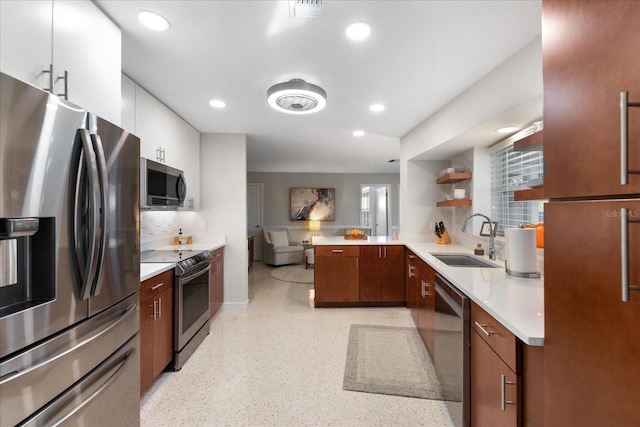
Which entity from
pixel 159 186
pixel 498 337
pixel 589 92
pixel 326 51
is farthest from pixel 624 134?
pixel 159 186

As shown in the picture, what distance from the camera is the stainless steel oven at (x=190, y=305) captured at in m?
2.23

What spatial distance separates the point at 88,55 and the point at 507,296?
237 cm

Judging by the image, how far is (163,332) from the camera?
2076 mm

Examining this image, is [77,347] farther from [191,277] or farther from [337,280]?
[337,280]

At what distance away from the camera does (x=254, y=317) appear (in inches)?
131

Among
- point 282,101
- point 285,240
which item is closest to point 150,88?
point 282,101

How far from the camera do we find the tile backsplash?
2812 mm

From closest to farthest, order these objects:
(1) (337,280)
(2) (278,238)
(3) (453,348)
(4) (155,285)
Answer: (3) (453,348) → (4) (155,285) → (1) (337,280) → (2) (278,238)

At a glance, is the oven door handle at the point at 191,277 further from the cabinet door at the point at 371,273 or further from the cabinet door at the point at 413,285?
the cabinet door at the point at 413,285

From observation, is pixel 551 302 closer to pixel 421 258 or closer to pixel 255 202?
pixel 421 258

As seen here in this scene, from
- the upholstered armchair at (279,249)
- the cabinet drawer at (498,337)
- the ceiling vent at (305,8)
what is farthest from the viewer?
the upholstered armchair at (279,249)

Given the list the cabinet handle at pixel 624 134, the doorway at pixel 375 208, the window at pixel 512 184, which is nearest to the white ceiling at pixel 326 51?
the window at pixel 512 184

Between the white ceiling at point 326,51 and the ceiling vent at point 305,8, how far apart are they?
7cm

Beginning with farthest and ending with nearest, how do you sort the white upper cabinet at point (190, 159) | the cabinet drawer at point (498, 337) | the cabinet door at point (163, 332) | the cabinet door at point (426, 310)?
the white upper cabinet at point (190, 159) < the cabinet door at point (426, 310) < the cabinet door at point (163, 332) < the cabinet drawer at point (498, 337)
